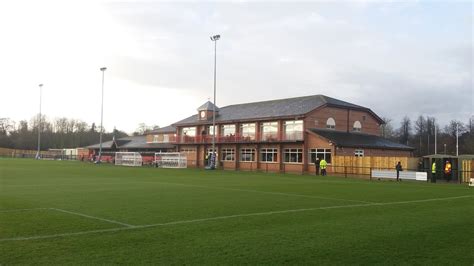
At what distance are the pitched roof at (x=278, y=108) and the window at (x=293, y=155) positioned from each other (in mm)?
3854

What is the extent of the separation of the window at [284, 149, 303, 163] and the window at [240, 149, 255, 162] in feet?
16.8

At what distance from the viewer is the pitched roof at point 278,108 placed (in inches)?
1971

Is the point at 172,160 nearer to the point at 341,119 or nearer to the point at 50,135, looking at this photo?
the point at 341,119

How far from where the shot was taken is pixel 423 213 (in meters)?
13.2

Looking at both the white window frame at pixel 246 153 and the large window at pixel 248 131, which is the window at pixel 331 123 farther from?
the white window frame at pixel 246 153

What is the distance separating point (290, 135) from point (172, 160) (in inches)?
632

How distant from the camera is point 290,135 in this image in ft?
161

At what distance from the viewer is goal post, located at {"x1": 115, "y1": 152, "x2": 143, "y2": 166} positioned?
61.7m

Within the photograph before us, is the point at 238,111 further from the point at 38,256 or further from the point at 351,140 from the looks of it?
the point at 38,256

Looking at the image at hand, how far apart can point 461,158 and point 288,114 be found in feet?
63.3

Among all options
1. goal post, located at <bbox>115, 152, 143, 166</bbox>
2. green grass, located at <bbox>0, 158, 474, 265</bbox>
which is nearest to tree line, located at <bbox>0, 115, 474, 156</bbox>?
goal post, located at <bbox>115, 152, 143, 166</bbox>

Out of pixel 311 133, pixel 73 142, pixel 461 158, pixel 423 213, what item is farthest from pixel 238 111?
pixel 73 142

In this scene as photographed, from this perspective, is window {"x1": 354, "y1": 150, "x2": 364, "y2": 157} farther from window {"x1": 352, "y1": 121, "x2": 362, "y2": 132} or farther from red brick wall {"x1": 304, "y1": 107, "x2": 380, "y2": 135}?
window {"x1": 352, "y1": 121, "x2": 362, "y2": 132}

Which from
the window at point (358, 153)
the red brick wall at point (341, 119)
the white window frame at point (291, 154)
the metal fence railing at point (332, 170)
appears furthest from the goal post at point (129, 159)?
the window at point (358, 153)
